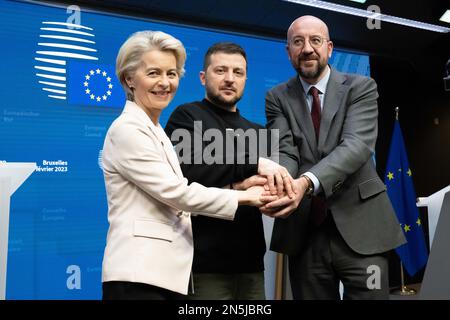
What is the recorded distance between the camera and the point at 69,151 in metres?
3.95

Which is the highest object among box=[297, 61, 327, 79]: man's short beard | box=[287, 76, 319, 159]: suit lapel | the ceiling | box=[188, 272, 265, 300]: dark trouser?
the ceiling

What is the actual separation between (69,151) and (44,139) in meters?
0.21

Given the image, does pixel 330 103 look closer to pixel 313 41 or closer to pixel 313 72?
pixel 313 72

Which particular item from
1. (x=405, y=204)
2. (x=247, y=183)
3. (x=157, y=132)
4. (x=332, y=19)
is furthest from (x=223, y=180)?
(x=405, y=204)

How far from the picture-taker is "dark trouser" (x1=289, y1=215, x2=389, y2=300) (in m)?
1.83

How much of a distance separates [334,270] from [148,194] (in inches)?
34.2

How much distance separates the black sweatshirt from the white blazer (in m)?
0.23

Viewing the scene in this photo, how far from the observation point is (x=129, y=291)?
1.33m

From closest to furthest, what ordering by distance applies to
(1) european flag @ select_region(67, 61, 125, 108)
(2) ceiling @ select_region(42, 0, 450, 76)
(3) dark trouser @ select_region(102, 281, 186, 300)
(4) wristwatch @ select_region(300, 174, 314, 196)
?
(3) dark trouser @ select_region(102, 281, 186, 300) < (4) wristwatch @ select_region(300, 174, 314, 196) < (1) european flag @ select_region(67, 61, 125, 108) < (2) ceiling @ select_region(42, 0, 450, 76)

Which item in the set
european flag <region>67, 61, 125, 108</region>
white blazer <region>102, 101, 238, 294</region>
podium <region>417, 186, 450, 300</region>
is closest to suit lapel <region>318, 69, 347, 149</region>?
podium <region>417, 186, 450, 300</region>

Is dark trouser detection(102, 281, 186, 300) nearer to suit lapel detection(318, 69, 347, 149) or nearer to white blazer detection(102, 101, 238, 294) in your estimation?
white blazer detection(102, 101, 238, 294)

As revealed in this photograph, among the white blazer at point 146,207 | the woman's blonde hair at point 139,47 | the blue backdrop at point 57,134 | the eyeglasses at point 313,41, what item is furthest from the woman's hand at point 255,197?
the blue backdrop at point 57,134

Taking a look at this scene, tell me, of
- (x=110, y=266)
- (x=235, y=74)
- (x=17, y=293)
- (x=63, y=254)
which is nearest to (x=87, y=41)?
(x=63, y=254)
